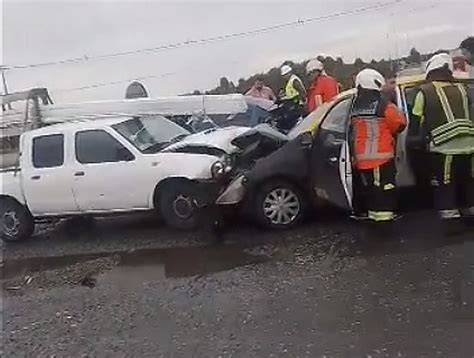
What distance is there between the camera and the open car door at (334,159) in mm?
7648

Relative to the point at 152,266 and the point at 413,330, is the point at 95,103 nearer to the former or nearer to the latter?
the point at 152,266

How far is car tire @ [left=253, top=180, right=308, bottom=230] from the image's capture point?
8180 millimetres

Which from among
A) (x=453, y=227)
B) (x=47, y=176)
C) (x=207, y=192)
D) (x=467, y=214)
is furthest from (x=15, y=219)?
(x=467, y=214)

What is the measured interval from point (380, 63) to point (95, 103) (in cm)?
599

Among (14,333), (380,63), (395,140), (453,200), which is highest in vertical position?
(380,63)

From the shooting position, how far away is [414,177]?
7.82 metres

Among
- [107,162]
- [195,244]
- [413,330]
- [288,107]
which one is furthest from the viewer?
[288,107]

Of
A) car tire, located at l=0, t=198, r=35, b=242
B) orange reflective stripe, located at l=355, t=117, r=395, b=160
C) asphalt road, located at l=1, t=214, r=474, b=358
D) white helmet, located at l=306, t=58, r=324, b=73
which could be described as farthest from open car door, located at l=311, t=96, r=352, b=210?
car tire, located at l=0, t=198, r=35, b=242

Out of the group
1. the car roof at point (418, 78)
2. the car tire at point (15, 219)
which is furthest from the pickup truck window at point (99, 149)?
the car roof at point (418, 78)

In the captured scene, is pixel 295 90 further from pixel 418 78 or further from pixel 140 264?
pixel 140 264

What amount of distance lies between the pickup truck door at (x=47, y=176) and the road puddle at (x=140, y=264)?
2.94ft

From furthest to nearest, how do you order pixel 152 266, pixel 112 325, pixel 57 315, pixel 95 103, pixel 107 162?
pixel 95 103
pixel 107 162
pixel 152 266
pixel 57 315
pixel 112 325

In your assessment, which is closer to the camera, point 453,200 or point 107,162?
point 453,200

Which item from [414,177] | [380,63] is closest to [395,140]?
[414,177]
